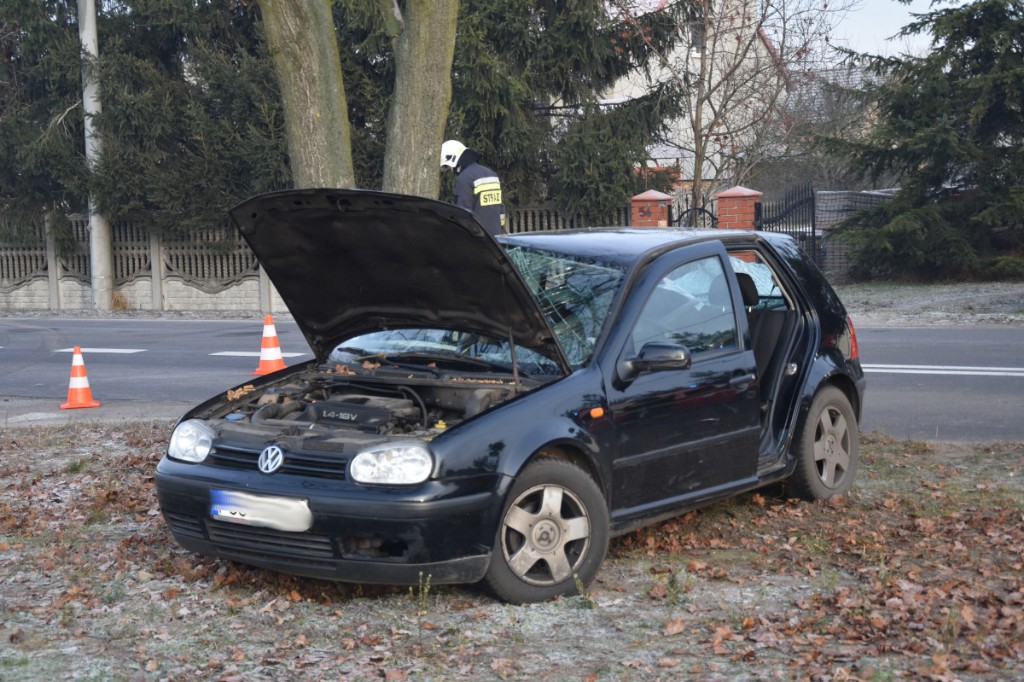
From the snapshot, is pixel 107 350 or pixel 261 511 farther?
A: pixel 107 350

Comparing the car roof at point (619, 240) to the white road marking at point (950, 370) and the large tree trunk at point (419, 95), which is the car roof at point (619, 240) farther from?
the white road marking at point (950, 370)

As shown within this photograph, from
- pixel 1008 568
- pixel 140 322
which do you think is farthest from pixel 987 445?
pixel 140 322

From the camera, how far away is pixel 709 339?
19.8ft

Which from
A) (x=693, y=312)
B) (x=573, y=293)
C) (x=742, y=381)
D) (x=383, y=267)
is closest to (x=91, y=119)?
(x=383, y=267)

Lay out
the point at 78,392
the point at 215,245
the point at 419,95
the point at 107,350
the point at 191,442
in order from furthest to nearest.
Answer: the point at 215,245, the point at 107,350, the point at 78,392, the point at 419,95, the point at 191,442

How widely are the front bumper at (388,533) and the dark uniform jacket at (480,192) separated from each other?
692 cm

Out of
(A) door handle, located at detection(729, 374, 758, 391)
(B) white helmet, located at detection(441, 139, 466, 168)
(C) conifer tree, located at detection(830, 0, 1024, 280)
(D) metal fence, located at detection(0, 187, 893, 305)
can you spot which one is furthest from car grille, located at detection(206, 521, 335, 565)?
(D) metal fence, located at detection(0, 187, 893, 305)

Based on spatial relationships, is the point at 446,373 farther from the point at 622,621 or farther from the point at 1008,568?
the point at 1008,568

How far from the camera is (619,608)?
5.00 metres

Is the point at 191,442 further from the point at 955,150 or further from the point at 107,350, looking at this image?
the point at 955,150

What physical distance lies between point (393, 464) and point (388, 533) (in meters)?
0.27

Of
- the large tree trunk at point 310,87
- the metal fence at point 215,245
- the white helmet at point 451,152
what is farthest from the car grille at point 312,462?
the metal fence at point 215,245

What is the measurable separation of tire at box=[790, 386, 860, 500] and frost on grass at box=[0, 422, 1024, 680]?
12 centimetres

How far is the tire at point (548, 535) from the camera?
4969 millimetres
